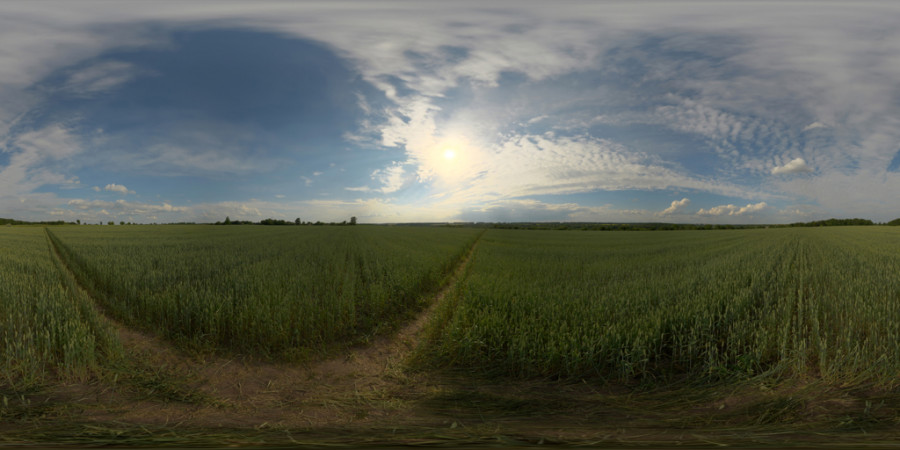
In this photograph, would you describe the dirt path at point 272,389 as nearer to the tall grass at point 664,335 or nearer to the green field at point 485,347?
the green field at point 485,347

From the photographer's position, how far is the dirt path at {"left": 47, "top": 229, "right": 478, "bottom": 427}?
423cm

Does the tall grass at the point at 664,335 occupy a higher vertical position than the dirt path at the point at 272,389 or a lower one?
higher

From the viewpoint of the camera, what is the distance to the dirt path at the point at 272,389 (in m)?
4.23

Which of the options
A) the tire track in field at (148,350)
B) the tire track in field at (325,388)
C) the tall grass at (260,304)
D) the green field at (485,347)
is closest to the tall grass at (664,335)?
the green field at (485,347)

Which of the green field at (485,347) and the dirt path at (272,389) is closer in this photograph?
the dirt path at (272,389)

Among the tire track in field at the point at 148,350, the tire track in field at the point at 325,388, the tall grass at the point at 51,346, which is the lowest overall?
the tire track in field at the point at 325,388

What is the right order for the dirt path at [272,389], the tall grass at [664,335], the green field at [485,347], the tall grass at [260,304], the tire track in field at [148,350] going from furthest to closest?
1. the tall grass at [260,304]
2. the tire track in field at [148,350]
3. the tall grass at [664,335]
4. the green field at [485,347]
5. the dirt path at [272,389]

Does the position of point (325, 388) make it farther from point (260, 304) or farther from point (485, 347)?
point (260, 304)

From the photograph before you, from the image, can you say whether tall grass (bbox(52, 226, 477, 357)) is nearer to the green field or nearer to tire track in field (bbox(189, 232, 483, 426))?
the green field

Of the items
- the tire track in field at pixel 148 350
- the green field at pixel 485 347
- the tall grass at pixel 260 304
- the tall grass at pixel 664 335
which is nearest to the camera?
the green field at pixel 485 347

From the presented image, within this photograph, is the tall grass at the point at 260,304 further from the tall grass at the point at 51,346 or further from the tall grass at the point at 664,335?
the tall grass at the point at 664,335

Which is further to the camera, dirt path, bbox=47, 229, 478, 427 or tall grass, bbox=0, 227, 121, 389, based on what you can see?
tall grass, bbox=0, 227, 121, 389

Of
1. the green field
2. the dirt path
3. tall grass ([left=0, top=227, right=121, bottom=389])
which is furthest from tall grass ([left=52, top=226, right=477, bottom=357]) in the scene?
tall grass ([left=0, top=227, right=121, bottom=389])

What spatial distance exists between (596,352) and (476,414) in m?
1.93
